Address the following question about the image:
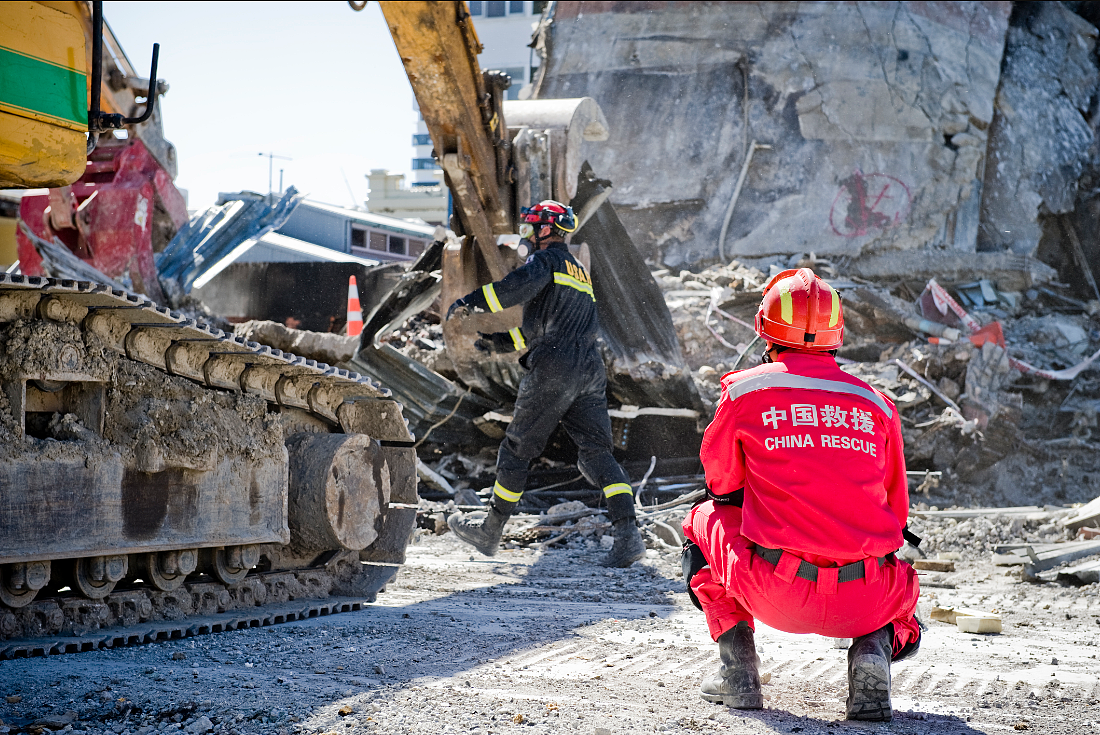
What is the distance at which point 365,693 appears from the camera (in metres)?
2.76

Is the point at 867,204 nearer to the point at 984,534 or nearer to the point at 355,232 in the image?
the point at 984,534

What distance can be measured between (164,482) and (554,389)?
7.49 ft

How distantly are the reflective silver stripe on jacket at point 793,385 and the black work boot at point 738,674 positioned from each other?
64 centimetres

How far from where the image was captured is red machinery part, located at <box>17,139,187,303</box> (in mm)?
9211

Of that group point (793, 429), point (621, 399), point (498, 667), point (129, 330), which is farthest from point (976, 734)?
point (621, 399)

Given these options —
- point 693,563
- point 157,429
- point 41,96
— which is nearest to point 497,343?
point 157,429

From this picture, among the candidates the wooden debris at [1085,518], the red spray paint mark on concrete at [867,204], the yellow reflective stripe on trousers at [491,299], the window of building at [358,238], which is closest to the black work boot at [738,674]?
the yellow reflective stripe on trousers at [491,299]

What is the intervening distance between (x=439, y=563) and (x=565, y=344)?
58.2 inches

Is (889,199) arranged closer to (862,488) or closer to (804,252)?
(804,252)

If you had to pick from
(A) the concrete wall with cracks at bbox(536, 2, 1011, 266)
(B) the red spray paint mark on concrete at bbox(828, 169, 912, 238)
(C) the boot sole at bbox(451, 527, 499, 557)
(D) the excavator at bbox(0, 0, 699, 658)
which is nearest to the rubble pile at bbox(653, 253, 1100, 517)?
(B) the red spray paint mark on concrete at bbox(828, 169, 912, 238)

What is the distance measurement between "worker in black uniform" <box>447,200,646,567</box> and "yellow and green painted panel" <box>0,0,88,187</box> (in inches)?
93.0

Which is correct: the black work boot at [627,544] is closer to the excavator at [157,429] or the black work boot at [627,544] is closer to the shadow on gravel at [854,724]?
the excavator at [157,429]

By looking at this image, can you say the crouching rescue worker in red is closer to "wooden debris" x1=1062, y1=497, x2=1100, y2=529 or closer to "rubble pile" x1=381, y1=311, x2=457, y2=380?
"wooden debris" x1=1062, y1=497, x2=1100, y2=529

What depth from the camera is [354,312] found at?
10930mm
